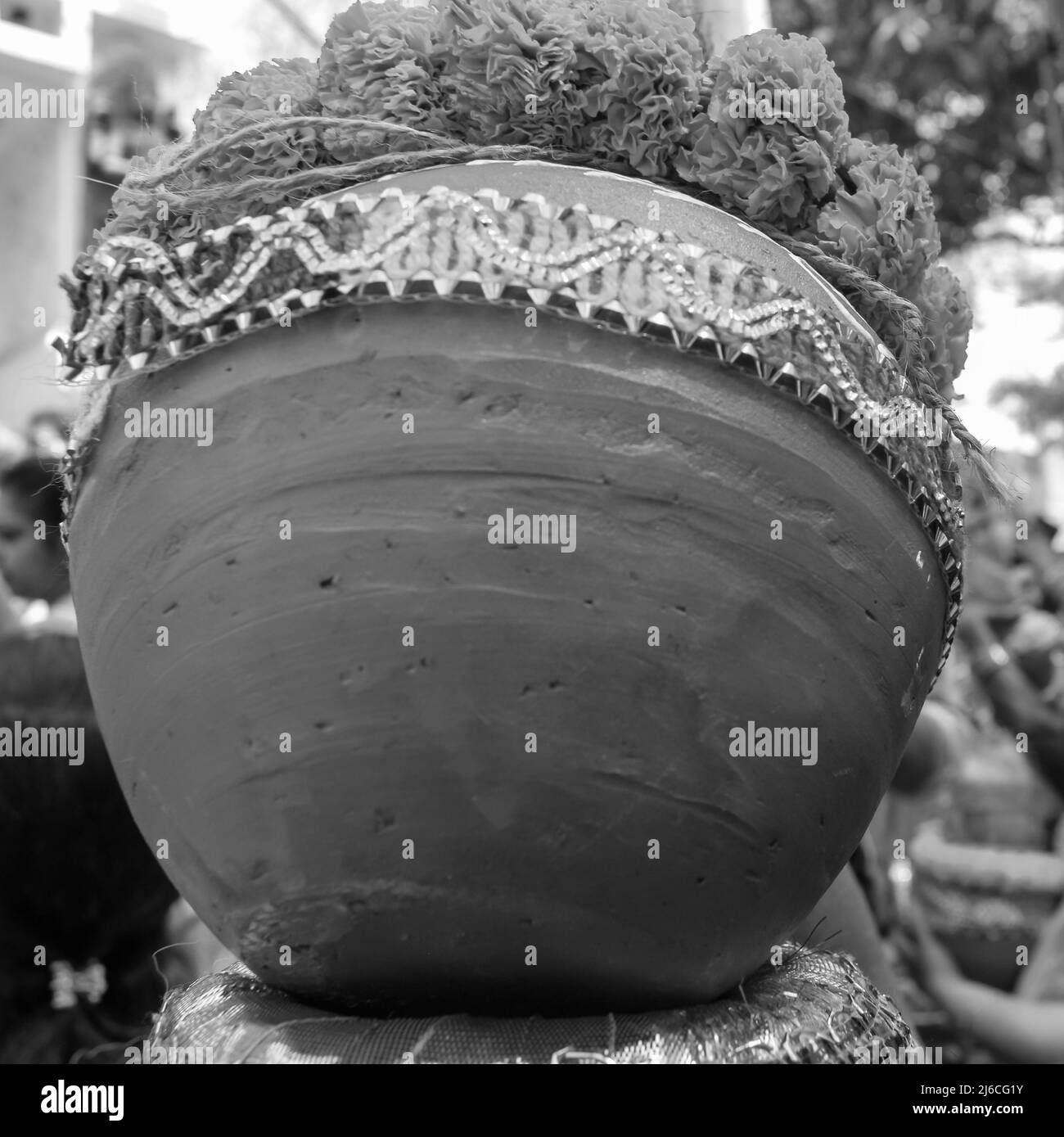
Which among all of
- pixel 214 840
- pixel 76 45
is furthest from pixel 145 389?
pixel 76 45

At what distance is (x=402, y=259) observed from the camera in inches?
47.4

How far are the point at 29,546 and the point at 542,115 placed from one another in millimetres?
2727

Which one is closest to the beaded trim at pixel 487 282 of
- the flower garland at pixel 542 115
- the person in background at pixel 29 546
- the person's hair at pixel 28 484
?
the flower garland at pixel 542 115

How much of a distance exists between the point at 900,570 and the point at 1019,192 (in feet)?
32.4

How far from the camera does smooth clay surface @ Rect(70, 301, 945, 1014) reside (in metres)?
1.19

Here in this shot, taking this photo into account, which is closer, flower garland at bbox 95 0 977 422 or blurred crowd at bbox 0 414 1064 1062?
flower garland at bbox 95 0 977 422

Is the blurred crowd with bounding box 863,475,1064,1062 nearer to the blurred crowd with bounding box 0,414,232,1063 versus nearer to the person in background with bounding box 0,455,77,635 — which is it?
the blurred crowd with bounding box 0,414,232,1063

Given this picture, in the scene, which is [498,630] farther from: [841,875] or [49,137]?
[49,137]

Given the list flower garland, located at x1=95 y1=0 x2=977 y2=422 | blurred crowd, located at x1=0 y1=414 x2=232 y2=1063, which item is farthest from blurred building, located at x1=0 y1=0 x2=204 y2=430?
flower garland, located at x1=95 y1=0 x2=977 y2=422

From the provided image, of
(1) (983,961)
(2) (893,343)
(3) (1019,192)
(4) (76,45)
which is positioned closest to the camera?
(2) (893,343)

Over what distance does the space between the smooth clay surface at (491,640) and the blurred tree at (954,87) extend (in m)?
8.10

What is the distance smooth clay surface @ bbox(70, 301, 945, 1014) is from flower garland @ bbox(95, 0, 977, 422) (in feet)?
0.82

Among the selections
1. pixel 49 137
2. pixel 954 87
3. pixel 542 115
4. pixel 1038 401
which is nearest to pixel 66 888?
pixel 542 115
